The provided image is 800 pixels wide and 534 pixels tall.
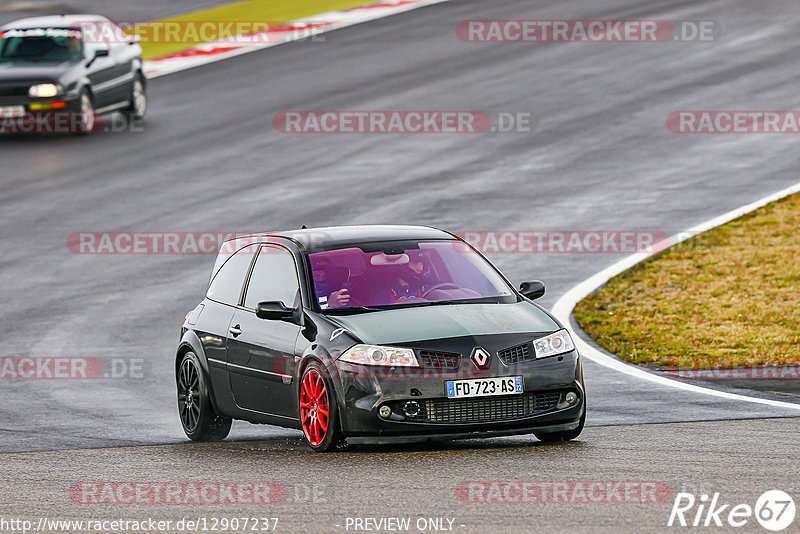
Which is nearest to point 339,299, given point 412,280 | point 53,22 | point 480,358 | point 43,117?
point 412,280

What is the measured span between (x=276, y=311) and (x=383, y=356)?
41.0 inches

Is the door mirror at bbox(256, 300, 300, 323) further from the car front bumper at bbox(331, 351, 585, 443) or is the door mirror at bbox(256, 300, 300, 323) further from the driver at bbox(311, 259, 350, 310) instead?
the car front bumper at bbox(331, 351, 585, 443)

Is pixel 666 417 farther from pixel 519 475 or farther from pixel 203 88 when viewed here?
pixel 203 88

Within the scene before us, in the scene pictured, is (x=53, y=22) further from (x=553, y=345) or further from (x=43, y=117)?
(x=553, y=345)

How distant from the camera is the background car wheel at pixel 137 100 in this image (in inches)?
1128

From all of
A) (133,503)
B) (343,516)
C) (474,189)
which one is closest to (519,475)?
(343,516)

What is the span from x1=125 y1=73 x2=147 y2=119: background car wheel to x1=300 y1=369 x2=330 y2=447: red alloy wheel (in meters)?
18.7

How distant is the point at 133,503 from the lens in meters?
8.87

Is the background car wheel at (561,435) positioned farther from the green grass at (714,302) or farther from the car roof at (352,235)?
the green grass at (714,302)

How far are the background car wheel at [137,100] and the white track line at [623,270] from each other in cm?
1169

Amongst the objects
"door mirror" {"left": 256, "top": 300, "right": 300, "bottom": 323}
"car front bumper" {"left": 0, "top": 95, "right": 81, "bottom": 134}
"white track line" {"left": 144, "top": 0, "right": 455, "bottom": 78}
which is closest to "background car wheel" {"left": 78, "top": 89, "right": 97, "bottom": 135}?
"car front bumper" {"left": 0, "top": 95, "right": 81, "bottom": 134}

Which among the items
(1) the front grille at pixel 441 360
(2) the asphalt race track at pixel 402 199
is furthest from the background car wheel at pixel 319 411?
(1) the front grille at pixel 441 360

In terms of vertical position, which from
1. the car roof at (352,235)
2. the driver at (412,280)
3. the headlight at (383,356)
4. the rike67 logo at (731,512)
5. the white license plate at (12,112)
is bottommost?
the white license plate at (12,112)

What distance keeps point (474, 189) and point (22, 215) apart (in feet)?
21.5
